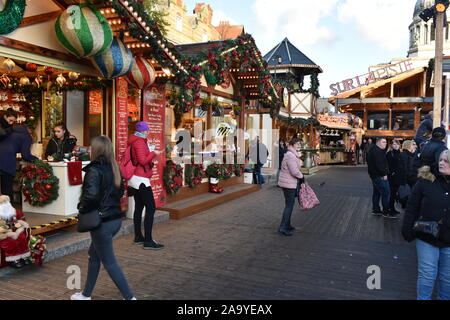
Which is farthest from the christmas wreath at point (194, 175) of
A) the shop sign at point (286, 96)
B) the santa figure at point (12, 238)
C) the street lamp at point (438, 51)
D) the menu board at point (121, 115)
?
the shop sign at point (286, 96)

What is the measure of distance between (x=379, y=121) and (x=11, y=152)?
2865 centimetres

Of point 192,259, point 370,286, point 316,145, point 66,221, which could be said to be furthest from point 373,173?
point 316,145

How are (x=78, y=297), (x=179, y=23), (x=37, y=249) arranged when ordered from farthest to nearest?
1. (x=179, y=23)
2. (x=37, y=249)
3. (x=78, y=297)

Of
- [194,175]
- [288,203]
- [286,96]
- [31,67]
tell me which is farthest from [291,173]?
[286,96]

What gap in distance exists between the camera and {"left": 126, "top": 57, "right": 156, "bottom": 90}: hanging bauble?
7000 mm

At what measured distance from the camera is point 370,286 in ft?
14.5

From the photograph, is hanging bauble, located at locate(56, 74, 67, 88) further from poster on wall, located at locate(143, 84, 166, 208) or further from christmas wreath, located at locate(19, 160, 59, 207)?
christmas wreath, located at locate(19, 160, 59, 207)

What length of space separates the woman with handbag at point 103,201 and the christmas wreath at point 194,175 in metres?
5.67

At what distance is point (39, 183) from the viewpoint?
233 inches

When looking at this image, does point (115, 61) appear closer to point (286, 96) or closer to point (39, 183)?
point (39, 183)

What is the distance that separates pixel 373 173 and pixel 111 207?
6.59m

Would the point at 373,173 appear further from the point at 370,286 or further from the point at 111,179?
the point at 111,179

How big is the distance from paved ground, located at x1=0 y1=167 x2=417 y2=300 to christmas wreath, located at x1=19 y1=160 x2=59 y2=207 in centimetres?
120

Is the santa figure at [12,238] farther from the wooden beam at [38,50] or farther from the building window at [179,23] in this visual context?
the building window at [179,23]
